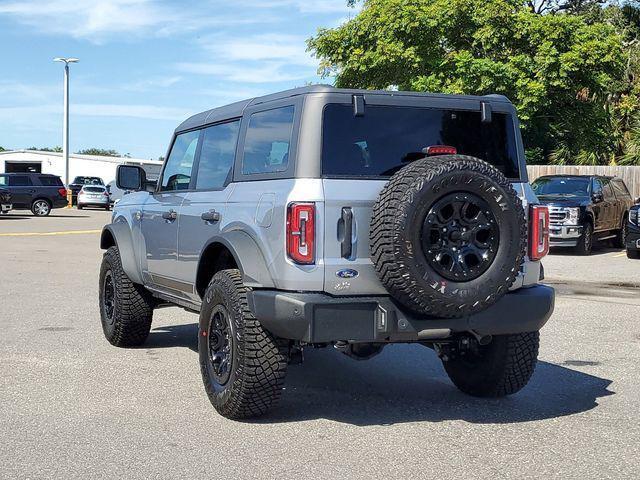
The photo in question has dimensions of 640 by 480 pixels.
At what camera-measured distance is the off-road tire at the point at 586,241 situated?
1928 cm

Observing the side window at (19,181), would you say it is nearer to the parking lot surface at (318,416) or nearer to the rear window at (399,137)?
the parking lot surface at (318,416)

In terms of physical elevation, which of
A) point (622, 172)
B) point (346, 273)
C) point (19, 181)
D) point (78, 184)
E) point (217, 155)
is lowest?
point (346, 273)

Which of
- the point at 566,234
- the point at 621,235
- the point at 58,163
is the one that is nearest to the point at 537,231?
the point at 566,234

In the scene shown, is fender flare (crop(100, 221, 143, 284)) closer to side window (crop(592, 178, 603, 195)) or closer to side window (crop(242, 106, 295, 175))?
side window (crop(242, 106, 295, 175))

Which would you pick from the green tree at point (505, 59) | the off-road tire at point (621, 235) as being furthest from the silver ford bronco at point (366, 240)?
the green tree at point (505, 59)

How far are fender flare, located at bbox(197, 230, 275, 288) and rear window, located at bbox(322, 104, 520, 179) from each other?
2.13ft

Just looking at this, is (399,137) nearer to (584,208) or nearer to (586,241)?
(584,208)

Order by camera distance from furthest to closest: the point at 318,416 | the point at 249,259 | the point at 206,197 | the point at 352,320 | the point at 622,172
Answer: the point at 622,172, the point at 206,197, the point at 318,416, the point at 249,259, the point at 352,320

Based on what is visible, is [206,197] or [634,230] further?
[634,230]

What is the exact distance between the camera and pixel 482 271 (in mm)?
5262

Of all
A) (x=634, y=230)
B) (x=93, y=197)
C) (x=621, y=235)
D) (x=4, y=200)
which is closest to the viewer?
(x=634, y=230)

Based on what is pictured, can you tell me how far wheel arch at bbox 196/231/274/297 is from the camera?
5473 mm

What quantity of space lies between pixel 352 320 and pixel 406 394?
59.3 inches

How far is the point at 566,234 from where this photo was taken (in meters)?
19.2
